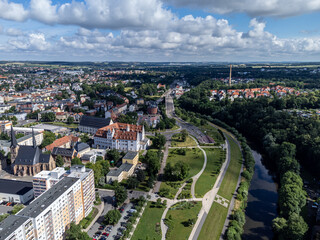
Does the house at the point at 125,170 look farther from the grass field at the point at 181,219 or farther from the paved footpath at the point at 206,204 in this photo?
the paved footpath at the point at 206,204

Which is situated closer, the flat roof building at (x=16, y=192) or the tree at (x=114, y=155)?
the flat roof building at (x=16, y=192)

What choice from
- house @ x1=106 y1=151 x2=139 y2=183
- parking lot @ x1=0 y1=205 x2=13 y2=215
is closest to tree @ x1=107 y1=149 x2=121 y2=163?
house @ x1=106 y1=151 x2=139 y2=183

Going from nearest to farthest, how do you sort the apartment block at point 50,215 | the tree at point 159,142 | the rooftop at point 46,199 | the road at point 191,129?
the apartment block at point 50,215, the rooftop at point 46,199, the tree at point 159,142, the road at point 191,129

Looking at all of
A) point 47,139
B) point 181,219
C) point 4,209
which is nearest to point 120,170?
point 181,219

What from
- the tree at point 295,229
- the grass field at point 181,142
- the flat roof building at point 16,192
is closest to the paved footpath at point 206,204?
the tree at point 295,229

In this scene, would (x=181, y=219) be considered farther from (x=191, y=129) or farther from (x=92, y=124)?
(x=191, y=129)

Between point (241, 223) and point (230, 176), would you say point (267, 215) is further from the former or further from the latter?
point (230, 176)

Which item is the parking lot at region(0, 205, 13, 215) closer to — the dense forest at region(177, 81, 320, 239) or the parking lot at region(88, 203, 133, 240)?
the parking lot at region(88, 203, 133, 240)
